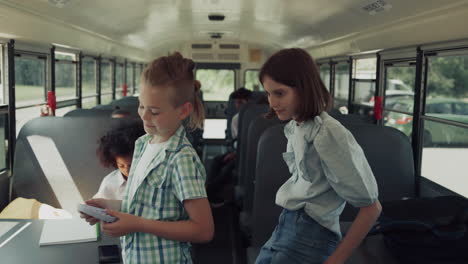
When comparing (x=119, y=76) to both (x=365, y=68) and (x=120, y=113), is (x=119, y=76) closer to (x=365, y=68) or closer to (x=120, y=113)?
(x=120, y=113)

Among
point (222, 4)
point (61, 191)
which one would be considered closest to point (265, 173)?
point (61, 191)

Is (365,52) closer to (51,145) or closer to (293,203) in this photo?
(51,145)

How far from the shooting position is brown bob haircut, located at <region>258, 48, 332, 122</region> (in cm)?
155

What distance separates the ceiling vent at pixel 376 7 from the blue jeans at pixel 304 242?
2917 mm

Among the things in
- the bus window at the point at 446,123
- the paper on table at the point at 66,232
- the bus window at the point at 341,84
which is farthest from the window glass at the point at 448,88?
the bus window at the point at 341,84

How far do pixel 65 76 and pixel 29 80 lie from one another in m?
1.20

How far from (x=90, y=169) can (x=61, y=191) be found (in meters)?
0.27

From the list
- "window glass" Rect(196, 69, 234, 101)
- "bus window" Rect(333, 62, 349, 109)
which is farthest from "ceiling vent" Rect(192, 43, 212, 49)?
"bus window" Rect(333, 62, 349, 109)

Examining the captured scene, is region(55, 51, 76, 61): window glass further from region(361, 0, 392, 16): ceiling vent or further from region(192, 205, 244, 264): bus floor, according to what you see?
region(361, 0, 392, 16): ceiling vent

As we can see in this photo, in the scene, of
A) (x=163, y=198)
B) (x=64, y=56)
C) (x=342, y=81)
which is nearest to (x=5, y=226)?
(x=163, y=198)

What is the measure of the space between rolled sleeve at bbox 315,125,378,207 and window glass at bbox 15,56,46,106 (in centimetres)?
336

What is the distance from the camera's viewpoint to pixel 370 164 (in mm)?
2756

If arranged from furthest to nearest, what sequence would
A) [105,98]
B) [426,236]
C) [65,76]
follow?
1. [105,98]
2. [65,76]
3. [426,236]

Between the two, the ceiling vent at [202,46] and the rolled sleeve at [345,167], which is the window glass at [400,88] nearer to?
the rolled sleeve at [345,167]
